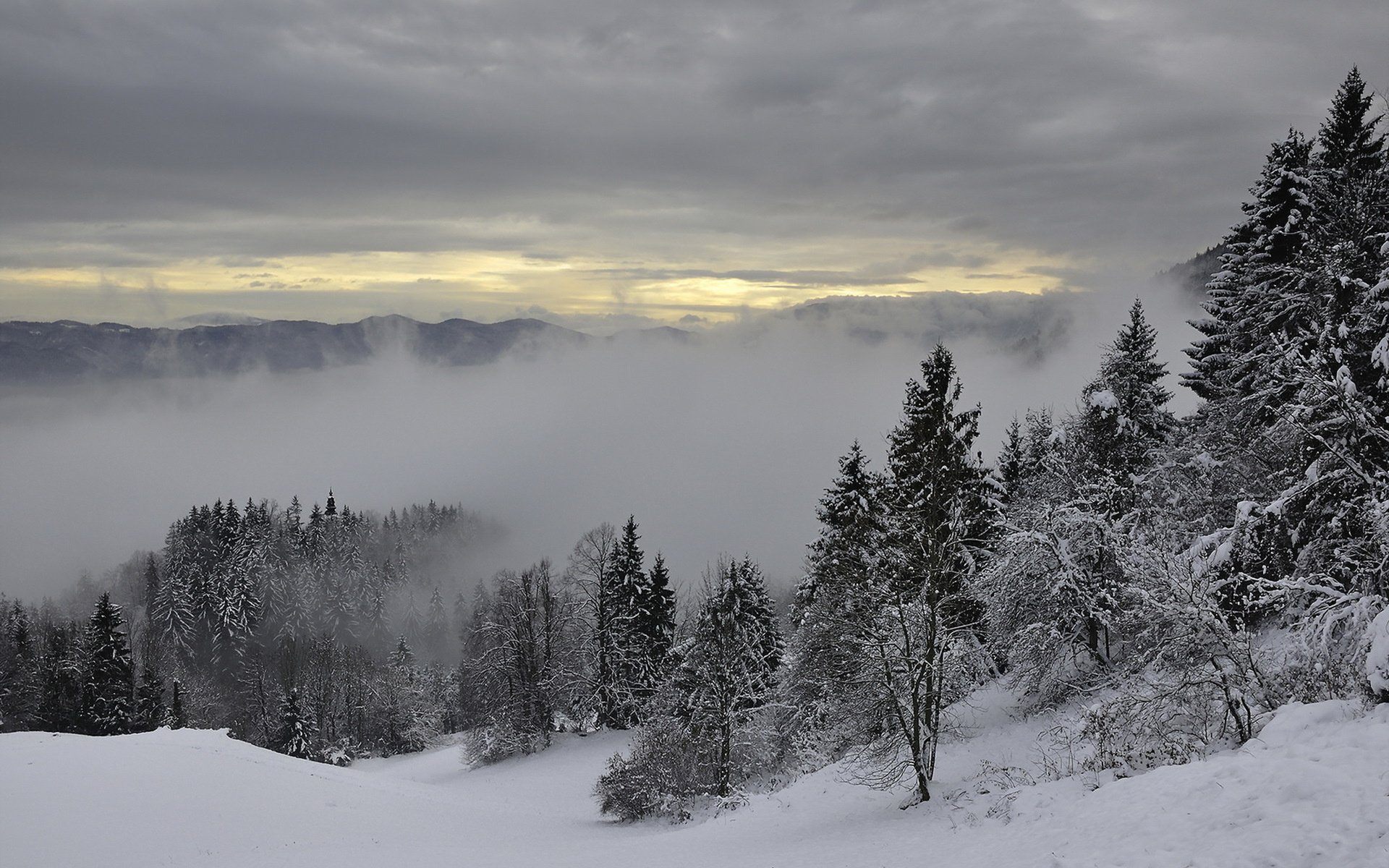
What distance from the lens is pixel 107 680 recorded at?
50094 mm

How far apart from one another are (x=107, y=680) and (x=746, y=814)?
5113cm

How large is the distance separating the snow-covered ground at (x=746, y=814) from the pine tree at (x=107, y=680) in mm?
27438

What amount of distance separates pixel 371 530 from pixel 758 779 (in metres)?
156

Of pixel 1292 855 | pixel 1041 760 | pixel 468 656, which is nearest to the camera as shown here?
pixel 1292 855

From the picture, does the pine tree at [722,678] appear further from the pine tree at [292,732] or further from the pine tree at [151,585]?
the pine tree at [151,585]

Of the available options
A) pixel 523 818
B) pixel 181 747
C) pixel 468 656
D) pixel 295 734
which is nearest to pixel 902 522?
pixel 523 818

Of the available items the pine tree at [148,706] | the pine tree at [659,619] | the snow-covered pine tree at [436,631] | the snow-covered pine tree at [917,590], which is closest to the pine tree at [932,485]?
the snow-covered pine tree at [917,590]

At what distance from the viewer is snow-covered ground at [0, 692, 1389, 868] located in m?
9.03

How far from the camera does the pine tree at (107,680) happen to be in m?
49.2

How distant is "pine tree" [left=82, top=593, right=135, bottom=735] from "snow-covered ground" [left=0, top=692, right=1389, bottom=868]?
2744 cm

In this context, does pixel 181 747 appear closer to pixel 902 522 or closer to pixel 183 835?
pixel 183 835

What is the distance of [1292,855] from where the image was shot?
26.5 ft

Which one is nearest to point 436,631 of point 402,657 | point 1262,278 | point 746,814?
point 402,657

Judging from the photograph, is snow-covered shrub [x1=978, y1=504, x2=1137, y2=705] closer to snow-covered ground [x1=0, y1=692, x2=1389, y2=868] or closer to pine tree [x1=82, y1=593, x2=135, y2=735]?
snow-covered ground [x1=0, y1=692, x2=1389, y2=868]
